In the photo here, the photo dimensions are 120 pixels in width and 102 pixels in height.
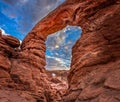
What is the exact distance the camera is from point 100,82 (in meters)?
13.2

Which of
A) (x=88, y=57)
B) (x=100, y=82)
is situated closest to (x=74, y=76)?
(x=88, y=57)

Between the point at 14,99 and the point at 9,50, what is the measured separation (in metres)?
9.29

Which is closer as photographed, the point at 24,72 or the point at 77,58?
the point at 77,58

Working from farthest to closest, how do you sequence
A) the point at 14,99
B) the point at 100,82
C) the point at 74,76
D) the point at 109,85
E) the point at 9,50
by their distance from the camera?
the point at 9,50 < the point at 14,99 < the point at 74,76 < the point at 100,82 < the point at 109,85

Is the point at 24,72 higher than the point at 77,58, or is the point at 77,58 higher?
the point at 24,72

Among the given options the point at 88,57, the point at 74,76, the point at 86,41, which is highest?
the point at 86,41

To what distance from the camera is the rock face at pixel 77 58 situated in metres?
13.5

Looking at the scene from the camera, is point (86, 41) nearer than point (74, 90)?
No

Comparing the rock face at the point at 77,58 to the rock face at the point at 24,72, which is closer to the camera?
the rock face at the point at 77,58

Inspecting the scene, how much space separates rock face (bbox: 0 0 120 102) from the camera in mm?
13484

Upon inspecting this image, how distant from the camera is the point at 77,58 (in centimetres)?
2020

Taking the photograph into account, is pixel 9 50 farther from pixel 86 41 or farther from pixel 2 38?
pixel 86 41

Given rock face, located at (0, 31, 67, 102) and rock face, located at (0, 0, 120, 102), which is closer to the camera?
rock face, located at (0, 0, 120, 102)

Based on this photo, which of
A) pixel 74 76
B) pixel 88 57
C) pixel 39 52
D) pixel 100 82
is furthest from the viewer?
pixel 39 52
